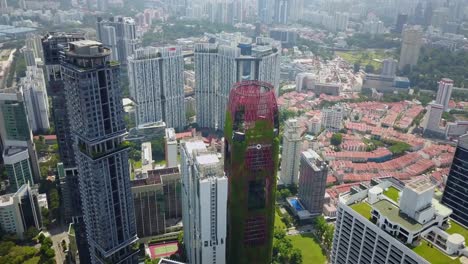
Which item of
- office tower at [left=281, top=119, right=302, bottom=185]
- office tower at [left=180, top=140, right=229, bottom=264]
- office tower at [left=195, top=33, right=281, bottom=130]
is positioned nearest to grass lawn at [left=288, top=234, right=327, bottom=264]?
office tower at [left=281, top=119, right=302, bottom=185]

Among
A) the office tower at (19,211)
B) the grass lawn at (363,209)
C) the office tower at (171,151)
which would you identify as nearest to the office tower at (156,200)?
the office tower at (171,151)

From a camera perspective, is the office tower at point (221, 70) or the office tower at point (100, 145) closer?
the office tower at point (100, 145)

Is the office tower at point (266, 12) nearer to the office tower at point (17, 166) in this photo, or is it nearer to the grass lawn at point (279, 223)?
the grass lawn at point (279, 223)

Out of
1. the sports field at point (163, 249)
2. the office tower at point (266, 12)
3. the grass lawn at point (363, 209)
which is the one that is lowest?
the sports field at point (163, 249)

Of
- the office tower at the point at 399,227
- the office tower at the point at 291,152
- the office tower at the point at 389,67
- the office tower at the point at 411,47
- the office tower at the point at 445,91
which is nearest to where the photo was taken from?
the office tower at the point at 399,227

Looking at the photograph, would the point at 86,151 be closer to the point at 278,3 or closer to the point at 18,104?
the point at 18,104

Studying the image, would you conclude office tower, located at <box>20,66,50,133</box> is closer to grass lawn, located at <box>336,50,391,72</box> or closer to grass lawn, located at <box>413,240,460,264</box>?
grass lawn, located at <box>413,240,460,264</box>

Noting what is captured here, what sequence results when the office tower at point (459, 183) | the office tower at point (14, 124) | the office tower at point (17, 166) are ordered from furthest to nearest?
the office tower at point (14, 124), the office tower at point (17, 166), the office tower at point (459, 183)
